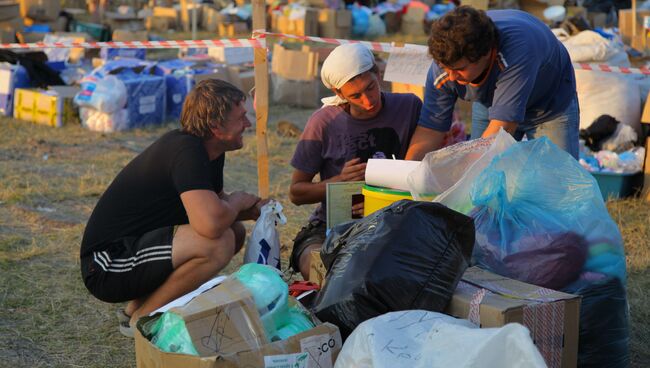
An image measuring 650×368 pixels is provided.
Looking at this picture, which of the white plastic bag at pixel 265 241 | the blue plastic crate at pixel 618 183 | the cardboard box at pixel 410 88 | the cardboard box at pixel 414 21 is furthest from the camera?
the cardboard box at pixel 414 21

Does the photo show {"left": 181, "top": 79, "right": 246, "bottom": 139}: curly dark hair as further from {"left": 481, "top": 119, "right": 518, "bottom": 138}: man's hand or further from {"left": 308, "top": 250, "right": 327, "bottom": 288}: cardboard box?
{"left": 481, "top": 119, "right": 518, "bottom": 138}: man's hand

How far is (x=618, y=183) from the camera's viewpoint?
566 centimetres

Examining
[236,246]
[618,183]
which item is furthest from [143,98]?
[236,246]

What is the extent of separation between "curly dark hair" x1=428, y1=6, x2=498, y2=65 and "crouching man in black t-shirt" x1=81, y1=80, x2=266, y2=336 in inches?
32.0

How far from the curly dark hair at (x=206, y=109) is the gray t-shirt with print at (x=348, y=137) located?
0.49 meters

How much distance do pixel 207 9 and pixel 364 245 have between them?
48.0ft

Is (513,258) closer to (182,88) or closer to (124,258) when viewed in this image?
(124,258)

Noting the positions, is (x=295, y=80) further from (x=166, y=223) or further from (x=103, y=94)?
(x=166, y=223)

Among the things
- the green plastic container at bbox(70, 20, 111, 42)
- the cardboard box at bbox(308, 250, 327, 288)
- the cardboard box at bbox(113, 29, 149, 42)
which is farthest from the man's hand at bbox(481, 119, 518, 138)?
the green plastic container at bbox(70, 20, 111, 42)

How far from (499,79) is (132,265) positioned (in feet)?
5.21

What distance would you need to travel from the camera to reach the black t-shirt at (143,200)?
329 cm

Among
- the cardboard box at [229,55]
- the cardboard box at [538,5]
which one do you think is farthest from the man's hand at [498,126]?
the cardboard box at [538,5]

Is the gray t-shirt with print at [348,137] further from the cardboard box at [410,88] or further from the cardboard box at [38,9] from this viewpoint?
the cardboard box at [38,9]

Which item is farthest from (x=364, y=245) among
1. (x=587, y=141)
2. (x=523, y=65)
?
(x=587, y=141)
